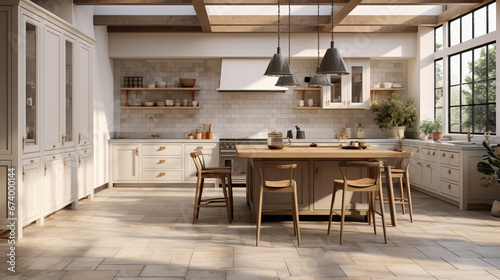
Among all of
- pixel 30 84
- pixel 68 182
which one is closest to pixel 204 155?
pixel 68 182

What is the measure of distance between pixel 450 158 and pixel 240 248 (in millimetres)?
3760

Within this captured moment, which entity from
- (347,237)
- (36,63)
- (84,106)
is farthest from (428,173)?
(36,63)

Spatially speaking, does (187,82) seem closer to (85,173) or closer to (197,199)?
(85,173)

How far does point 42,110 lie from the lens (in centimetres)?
509

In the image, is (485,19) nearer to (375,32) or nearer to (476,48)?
(476,48)

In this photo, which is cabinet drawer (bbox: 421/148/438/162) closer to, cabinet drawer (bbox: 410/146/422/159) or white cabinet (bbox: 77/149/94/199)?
cabinet drawer (bbox: 410/146/422/159)

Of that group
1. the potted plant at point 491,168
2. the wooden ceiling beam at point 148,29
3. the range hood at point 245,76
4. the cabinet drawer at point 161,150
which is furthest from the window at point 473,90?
the cabinet drawer at point 161,150

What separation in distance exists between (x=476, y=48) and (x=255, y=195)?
14.5 feet

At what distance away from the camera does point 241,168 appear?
8.33m

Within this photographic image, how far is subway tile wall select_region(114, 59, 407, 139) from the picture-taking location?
8.99 metres

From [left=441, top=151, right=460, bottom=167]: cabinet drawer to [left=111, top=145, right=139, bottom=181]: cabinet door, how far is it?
206 inches

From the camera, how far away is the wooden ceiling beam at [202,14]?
637cm

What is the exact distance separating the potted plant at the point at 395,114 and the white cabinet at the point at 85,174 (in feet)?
17.0

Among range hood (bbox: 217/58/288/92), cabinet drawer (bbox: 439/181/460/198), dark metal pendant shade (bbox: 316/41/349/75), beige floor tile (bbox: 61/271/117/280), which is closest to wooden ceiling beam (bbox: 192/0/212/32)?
range hood (bbox: 217/58/288/92)
